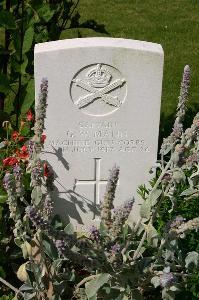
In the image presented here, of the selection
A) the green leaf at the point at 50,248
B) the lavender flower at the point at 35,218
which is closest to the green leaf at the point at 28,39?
the green leaf at the point at 50,248

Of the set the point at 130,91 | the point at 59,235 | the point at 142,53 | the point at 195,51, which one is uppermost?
the point at 195,51

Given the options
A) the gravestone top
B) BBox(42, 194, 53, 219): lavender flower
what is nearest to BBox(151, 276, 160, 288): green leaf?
BBox(42, 194, 53, 219): lavender flower

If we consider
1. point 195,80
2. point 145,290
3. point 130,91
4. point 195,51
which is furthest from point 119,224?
point 195,51

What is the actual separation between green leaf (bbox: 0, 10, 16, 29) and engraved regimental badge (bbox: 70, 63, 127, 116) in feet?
2.15

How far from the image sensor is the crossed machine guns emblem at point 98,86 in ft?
10.9

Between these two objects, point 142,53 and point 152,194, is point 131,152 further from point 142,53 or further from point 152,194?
point 152,194

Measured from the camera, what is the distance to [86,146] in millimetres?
3543

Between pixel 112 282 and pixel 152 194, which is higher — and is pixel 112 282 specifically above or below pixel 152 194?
below

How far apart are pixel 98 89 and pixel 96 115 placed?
17 centimetres

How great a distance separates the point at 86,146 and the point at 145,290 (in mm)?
955

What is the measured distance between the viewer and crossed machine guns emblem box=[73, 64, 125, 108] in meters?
3.31

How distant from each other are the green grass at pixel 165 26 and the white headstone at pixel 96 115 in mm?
2182

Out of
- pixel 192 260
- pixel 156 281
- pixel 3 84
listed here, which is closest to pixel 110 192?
pixel 156 281

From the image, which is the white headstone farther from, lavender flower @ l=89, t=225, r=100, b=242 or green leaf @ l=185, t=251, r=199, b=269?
lavender flower @ l=89, t=225, r=100, b=242
